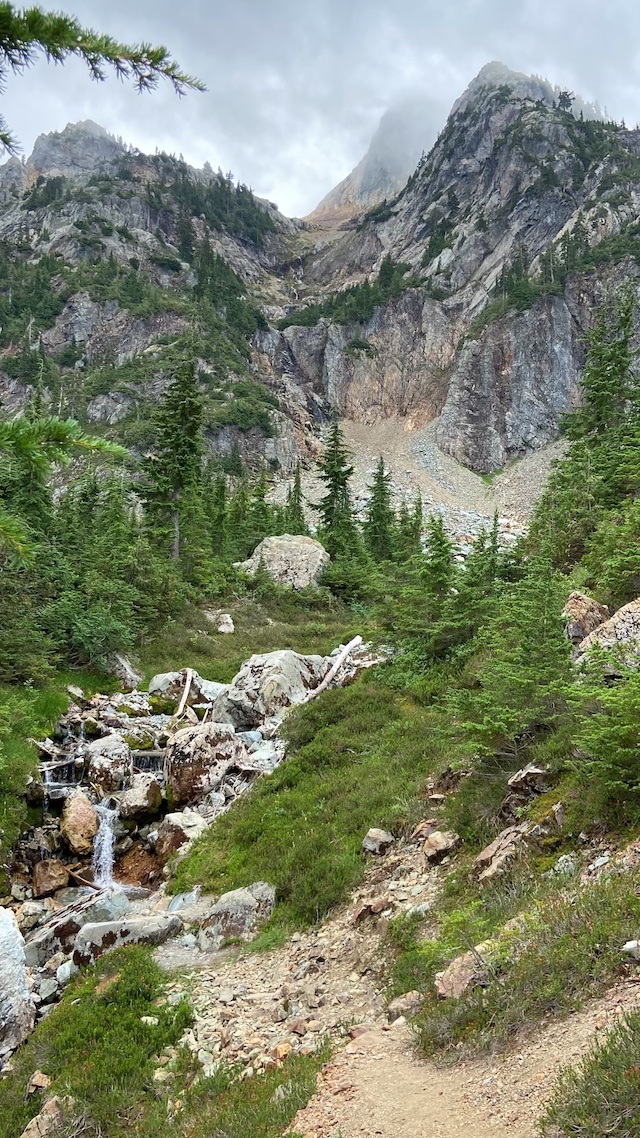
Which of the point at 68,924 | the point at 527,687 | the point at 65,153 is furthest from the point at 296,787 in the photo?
the point at 65,153

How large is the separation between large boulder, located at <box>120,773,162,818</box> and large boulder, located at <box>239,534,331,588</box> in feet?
68.2

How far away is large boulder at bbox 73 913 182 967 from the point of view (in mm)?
8406

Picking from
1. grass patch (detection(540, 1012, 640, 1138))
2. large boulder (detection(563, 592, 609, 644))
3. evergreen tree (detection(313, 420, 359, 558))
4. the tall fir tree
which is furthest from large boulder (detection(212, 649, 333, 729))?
the tall fir tree

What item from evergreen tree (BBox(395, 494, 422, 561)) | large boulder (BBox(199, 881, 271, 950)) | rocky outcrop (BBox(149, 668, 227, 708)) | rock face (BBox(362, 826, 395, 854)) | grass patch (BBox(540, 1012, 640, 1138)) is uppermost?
grass patch (BBox(540, 1012, 640, 1138))

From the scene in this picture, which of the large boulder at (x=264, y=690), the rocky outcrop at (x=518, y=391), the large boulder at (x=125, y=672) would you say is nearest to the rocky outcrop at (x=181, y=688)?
the large boulder at (x=125, y=672)

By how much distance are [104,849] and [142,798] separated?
1.41 m

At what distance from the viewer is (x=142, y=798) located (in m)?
13.7

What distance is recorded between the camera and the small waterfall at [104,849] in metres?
12.0

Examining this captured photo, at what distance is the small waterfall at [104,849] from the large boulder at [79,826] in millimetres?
155

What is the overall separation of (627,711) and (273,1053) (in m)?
4.96

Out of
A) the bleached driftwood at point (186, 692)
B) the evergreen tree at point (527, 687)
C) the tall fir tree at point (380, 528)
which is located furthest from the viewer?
the tall fir tree at point (380, 528)

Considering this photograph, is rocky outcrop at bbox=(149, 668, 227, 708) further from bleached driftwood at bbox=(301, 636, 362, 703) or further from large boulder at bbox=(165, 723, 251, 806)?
large boulder at bbox=(165, 723, 251, 806)

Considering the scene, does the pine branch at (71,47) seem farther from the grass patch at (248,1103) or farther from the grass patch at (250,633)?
the grass patch at (250,633)

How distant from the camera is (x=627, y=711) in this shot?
577 cm
